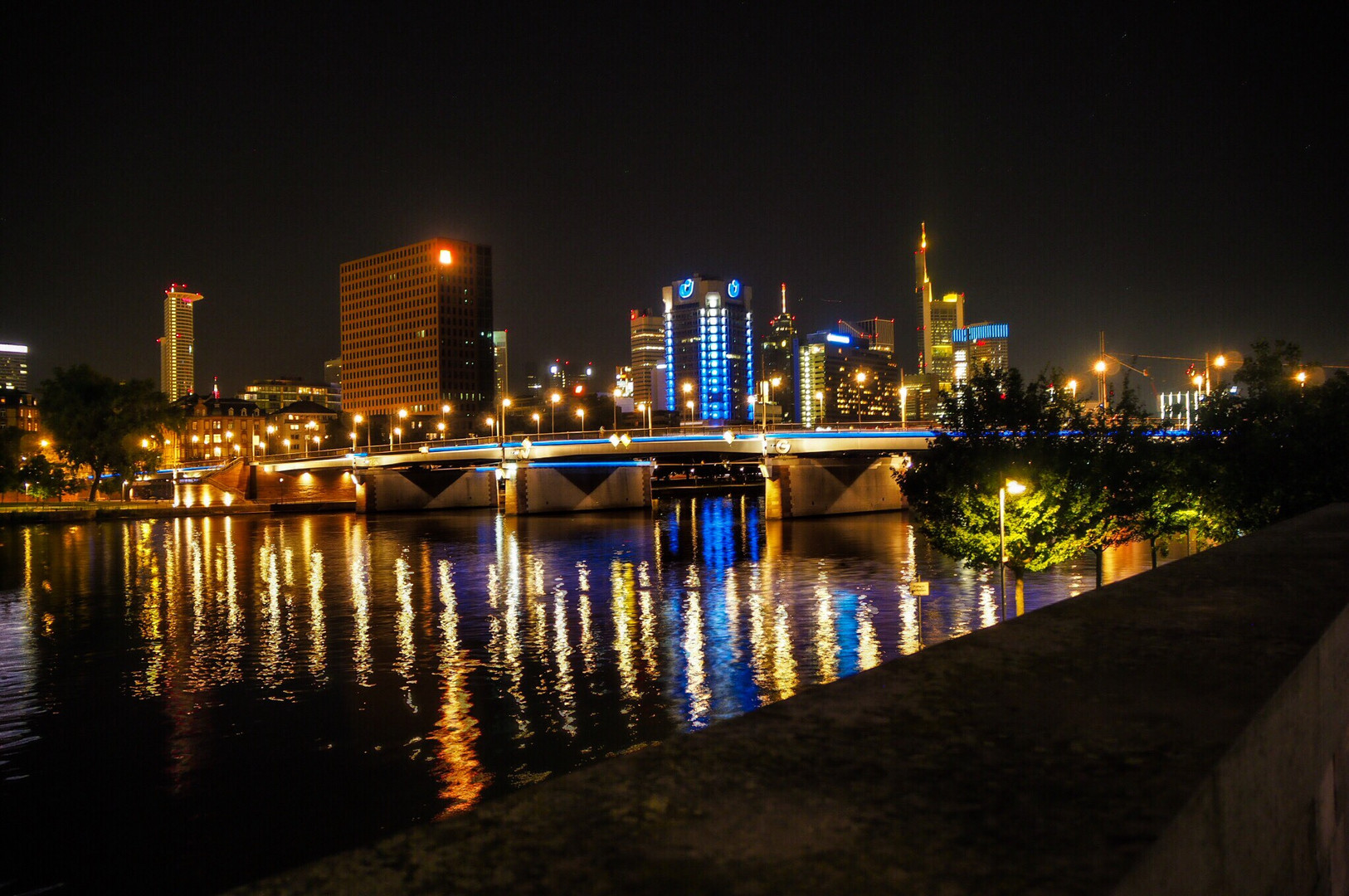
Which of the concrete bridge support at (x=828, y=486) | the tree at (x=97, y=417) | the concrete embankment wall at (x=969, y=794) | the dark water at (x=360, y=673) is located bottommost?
the dark water at (x=360, y=673)

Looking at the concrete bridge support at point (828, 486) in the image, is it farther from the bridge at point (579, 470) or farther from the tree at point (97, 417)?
the tree at point (97, 417)

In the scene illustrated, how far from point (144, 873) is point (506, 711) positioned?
354 inches

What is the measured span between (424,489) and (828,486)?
2153 inches

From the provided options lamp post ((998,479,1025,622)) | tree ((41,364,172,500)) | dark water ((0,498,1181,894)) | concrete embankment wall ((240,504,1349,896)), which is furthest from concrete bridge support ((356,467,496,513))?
concrete embankment wall ((240,504,1349,896))

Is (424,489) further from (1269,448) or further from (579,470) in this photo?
(1269,448)

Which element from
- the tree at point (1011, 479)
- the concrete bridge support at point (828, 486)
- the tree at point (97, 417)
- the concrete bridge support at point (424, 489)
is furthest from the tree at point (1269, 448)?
the tree at point (97, 417)

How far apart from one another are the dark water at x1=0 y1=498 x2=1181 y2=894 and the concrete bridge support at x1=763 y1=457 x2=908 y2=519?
86.8 feet

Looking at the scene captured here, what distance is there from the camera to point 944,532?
3266 cm

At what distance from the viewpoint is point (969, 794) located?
3658 millimetres

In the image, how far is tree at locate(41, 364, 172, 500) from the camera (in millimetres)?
107625

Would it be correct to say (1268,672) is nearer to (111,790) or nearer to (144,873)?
(144,873)

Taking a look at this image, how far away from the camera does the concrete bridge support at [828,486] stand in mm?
86625

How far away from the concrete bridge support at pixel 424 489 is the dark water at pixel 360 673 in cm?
5583

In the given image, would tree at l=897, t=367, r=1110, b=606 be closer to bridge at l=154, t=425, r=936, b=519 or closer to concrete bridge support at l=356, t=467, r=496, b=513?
bridge at l=154, t=425, r=936, b=519
